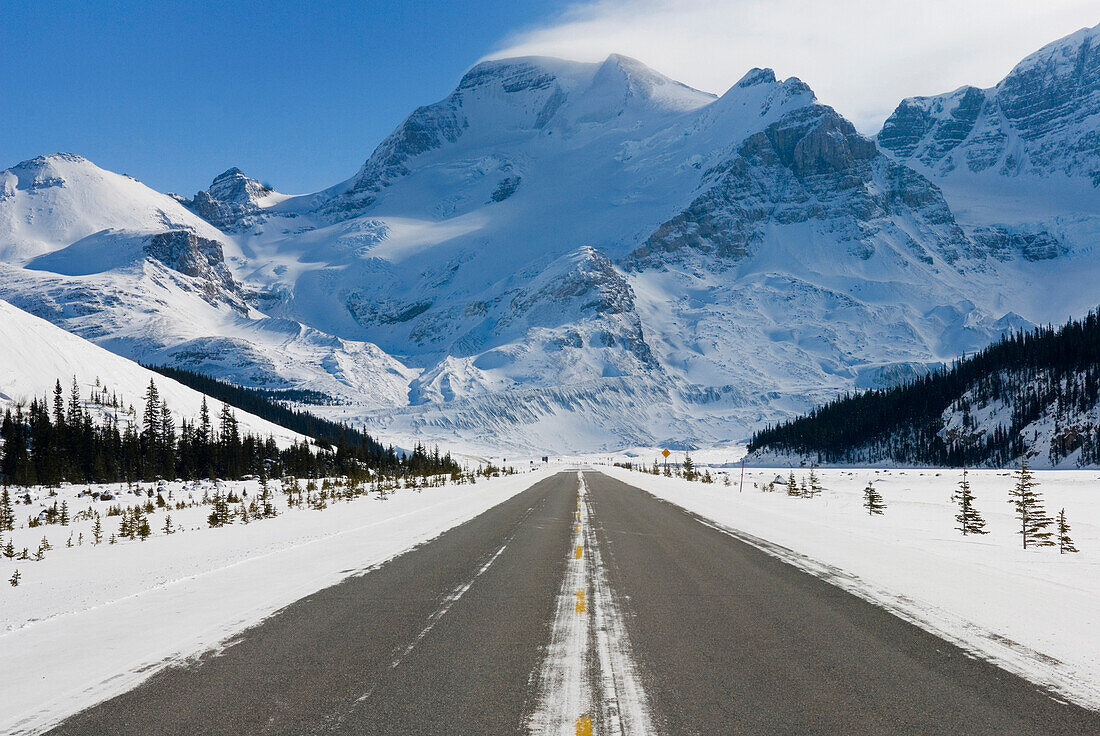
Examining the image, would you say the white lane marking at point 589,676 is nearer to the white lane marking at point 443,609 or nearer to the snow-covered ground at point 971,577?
the white lane marking at point 443,609

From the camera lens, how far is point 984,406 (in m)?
93.4

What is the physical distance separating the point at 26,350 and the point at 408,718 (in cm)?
11211

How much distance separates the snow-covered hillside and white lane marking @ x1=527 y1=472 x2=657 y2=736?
90.8 meters

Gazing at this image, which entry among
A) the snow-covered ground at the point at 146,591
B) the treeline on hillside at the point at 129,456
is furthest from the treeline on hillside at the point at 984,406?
the snow-covered ground at the point at 146,591

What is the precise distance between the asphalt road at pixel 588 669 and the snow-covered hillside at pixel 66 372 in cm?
8986

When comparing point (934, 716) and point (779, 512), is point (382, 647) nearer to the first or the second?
point (934, 716)

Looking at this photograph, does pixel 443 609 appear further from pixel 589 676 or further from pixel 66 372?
pixel 66 372

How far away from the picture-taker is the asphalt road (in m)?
5.15

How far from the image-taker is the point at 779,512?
25.8 m

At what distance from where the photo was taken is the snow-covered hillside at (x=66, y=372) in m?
85.7

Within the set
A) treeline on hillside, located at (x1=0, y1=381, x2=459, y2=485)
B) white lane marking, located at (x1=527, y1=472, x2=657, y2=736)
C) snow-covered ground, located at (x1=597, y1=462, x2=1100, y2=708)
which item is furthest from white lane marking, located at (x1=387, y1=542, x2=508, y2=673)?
treeline on hillside, located at (x1=0, y1=381, x2=459, y2=485)

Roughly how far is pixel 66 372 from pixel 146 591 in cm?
10256

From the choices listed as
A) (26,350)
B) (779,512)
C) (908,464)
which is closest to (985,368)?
(908,464)

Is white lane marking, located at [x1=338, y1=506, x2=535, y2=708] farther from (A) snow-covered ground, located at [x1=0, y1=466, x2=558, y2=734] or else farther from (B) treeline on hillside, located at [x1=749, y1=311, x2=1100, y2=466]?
(B) treeline on hillside, located at [x1=749, y1=311, x2=1100, y2=466]
